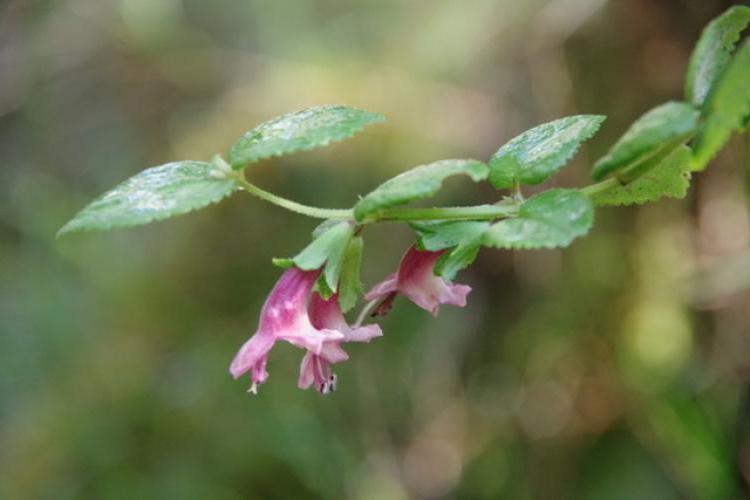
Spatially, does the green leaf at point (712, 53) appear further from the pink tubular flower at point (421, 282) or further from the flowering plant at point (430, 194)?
the pink tubular flower at point (421, 282)

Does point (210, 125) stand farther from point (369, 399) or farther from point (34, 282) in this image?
point (369, 399)

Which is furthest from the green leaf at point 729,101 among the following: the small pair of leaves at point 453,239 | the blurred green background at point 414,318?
the blurred green background at point 414,318

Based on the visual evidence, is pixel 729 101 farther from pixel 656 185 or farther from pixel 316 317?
pixel 316 317

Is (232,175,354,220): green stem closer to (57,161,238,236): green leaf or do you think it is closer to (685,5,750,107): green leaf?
(57,161,238,236): green leaf

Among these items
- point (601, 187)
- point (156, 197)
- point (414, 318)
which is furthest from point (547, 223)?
point (414, 318)

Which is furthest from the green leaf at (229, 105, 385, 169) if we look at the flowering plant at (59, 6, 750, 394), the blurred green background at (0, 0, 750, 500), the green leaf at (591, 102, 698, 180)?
Answer: the blurred green background at (0, 0, 750, 500)
